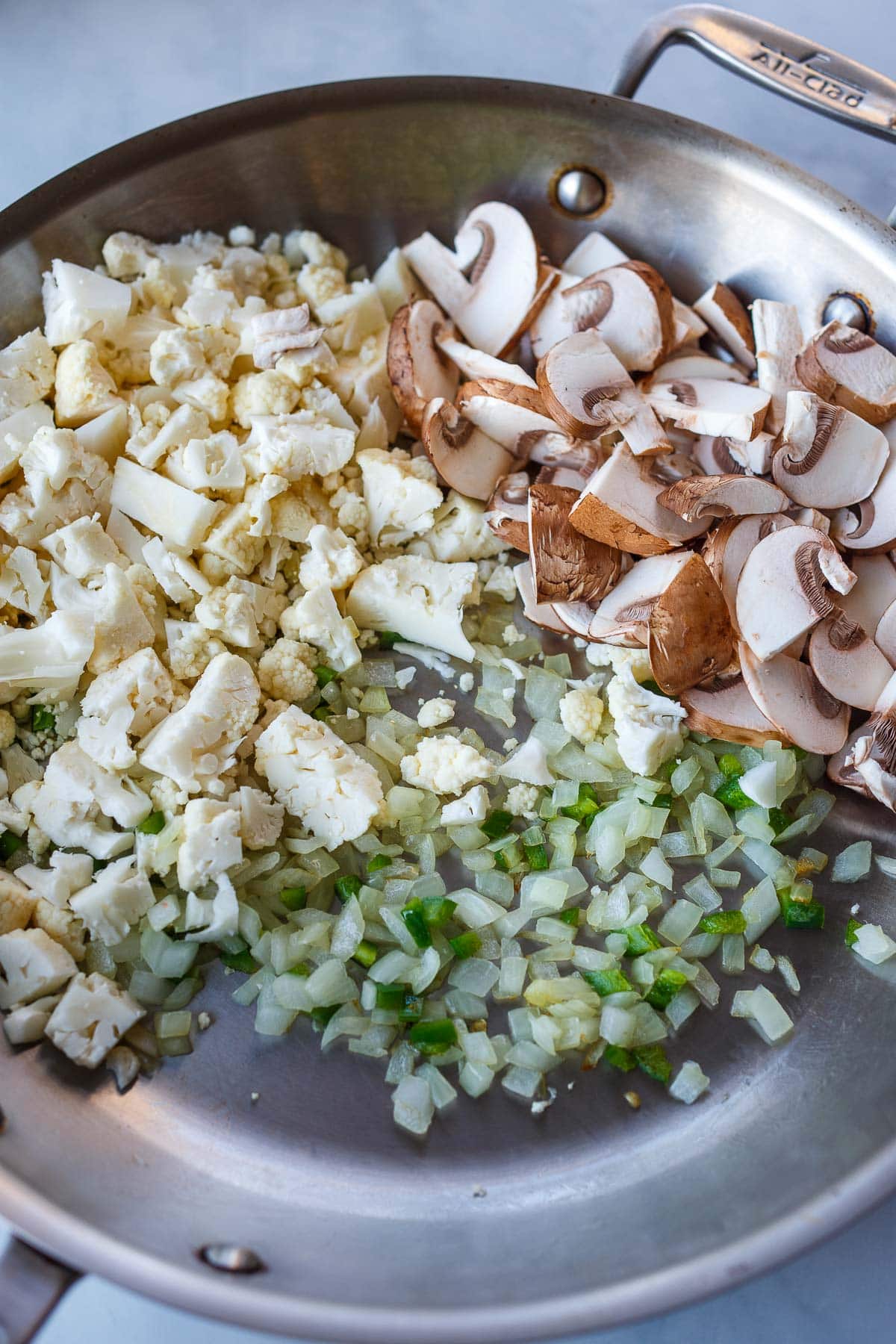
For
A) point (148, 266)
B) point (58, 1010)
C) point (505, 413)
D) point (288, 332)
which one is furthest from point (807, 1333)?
point (148, 266)

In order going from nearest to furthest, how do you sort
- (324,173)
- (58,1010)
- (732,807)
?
(58,1010), (732,807), (324,173)

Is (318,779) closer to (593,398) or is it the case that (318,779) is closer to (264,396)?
(264,396)

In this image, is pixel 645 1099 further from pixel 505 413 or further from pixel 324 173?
pixel 324 173

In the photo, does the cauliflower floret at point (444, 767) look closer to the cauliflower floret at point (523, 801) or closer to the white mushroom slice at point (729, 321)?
the cauliflower floret at point (523, 801)

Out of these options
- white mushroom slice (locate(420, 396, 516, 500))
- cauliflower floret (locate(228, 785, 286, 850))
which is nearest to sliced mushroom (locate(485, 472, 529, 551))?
white mushroom slice (locate(420, 396, 516, 500))

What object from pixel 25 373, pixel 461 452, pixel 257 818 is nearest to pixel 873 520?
pixel 461 452

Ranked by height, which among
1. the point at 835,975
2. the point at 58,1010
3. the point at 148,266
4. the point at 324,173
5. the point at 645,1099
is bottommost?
the point at 58,1010

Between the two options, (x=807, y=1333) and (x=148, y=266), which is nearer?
(x=807, y=1333)
